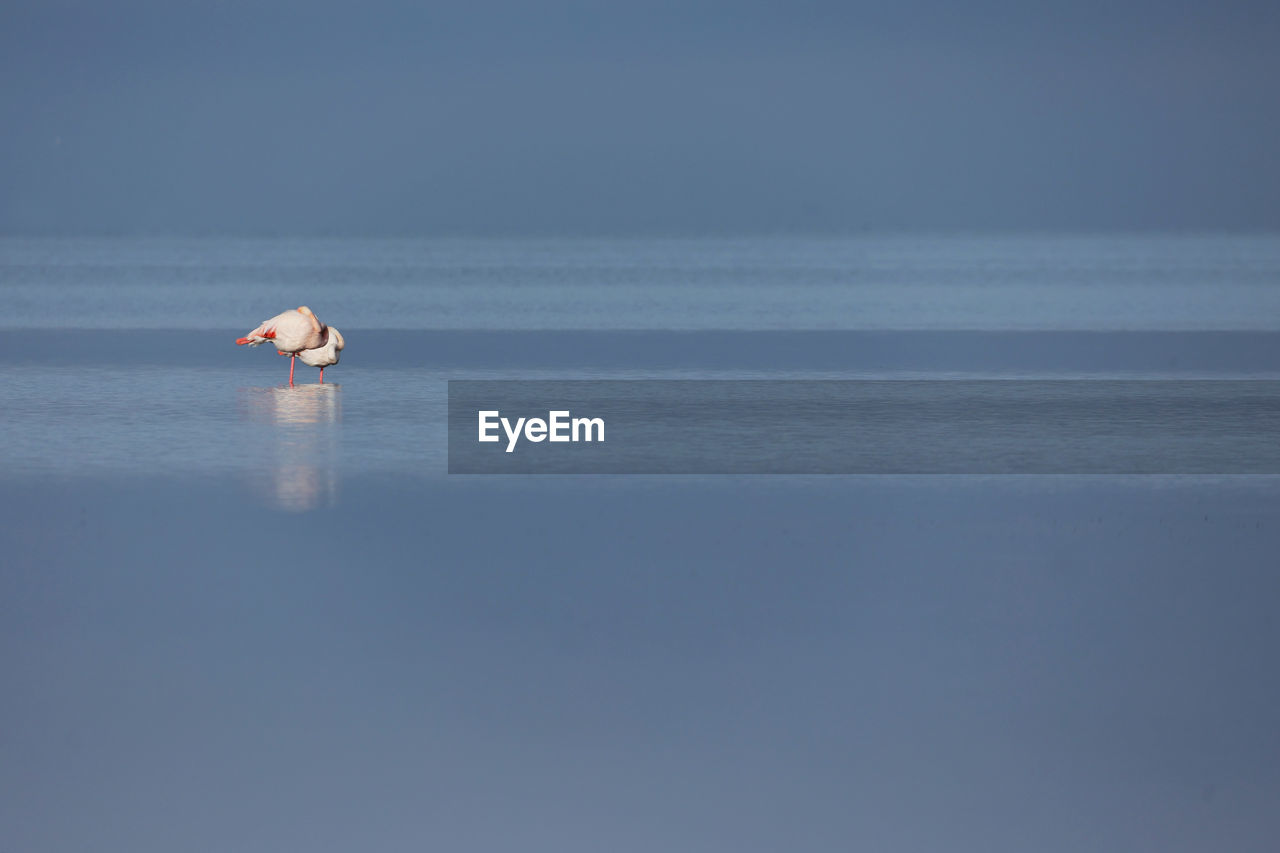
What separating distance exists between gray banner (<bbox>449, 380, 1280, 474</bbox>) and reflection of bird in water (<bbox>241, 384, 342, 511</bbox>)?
661 millimetres

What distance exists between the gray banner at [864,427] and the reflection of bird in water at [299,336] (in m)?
0.83

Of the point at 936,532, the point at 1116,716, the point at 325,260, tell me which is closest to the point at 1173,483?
the point at 936,532

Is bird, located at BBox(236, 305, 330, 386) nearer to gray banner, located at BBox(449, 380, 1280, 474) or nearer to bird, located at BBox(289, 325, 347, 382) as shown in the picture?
bird, located at BBox(289, 325, 347, 382)

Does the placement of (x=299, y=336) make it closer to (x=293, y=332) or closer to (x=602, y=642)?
(x=293, y=332)

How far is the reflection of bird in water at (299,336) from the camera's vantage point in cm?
1105

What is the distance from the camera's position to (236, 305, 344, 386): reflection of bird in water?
11.0 metres

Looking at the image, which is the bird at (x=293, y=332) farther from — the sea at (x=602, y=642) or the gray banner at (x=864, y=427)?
the gray banner at (x=864, y=427)

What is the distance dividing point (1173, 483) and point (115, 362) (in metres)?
8.05

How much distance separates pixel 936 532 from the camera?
6.91 metres

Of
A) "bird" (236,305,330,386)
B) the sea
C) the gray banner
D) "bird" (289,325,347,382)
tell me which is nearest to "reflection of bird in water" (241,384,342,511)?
the sea

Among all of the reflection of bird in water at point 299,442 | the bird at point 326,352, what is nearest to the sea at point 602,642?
the reflection of bird in water at point 299,442

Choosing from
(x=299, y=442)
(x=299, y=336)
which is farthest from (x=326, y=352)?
(x=299, y=442)

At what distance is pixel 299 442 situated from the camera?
29.1 ft

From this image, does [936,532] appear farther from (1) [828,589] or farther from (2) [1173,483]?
(2) [1173,483]
